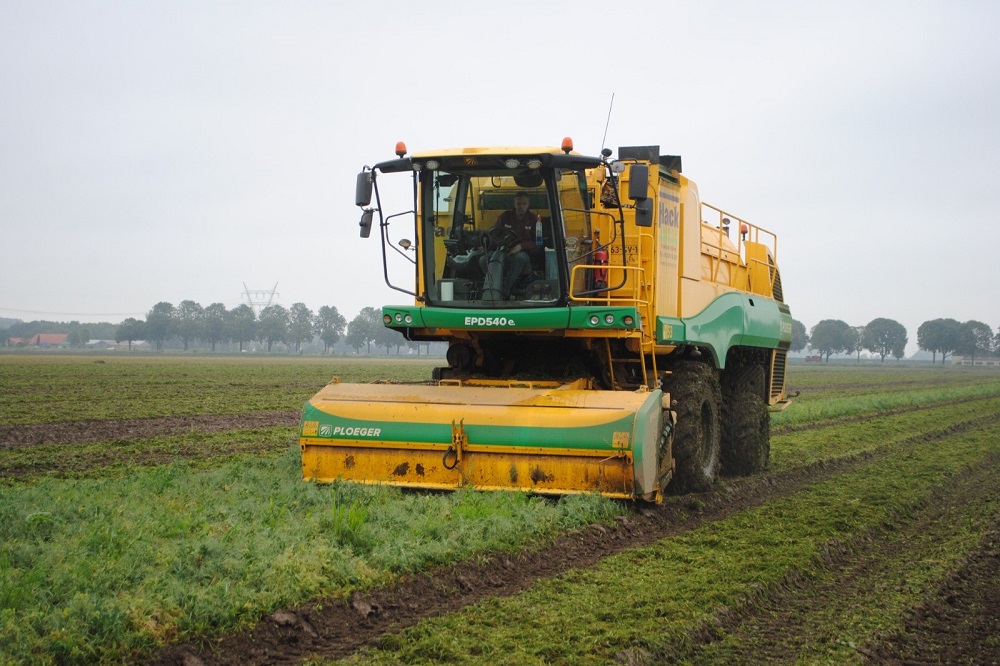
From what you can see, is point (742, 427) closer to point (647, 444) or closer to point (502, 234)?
point (647, 444)

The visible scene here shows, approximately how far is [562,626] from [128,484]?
4.93 metres

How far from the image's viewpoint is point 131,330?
152 metres

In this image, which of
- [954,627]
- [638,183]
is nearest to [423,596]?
[954,627]

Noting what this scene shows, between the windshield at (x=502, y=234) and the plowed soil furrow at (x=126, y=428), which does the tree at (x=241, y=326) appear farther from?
the windshield at (x=502, y=234)

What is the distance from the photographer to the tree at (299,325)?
497 ft

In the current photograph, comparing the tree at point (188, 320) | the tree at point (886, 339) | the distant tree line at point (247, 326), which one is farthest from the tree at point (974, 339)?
the tree at point (188, 320)

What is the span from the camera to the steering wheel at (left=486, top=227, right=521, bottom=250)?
913cm

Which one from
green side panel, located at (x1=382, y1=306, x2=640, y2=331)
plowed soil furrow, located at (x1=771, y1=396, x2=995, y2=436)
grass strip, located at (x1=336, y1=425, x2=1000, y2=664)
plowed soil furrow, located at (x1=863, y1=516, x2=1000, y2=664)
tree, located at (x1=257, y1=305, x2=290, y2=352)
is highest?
tree, located at (x1=257, y1=305, x2=290, y2=352)

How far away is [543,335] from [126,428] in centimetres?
1042

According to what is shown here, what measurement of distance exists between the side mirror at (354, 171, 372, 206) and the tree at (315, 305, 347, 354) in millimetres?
145385

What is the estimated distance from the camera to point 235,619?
4.96 m

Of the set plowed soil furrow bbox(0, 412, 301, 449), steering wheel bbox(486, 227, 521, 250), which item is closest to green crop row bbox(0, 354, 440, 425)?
plowed soil furrow bbox(0, 412, 301, 449)

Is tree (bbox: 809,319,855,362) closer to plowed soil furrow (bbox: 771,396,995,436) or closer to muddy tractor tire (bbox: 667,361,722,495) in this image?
plowed soil furrow (bbox: 771,396,995,436)

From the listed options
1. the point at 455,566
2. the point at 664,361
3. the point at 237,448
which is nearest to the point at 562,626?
the point at 455,566
